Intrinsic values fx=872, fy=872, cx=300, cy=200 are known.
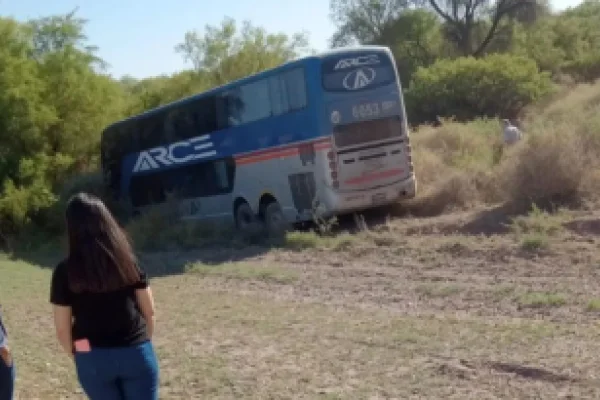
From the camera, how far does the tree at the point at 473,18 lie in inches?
2069

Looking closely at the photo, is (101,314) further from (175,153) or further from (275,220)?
(175,153)

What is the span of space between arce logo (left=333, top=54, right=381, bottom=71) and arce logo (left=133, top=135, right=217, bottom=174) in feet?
15.3

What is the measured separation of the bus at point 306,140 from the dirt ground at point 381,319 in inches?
58.7

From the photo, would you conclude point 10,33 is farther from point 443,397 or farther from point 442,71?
point 443,397

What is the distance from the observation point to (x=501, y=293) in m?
10.6

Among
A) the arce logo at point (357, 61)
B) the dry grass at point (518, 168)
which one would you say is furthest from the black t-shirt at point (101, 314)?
the arce logo at point (357, 61)

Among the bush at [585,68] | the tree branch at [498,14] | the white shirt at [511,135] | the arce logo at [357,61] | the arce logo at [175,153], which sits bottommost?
the white shirt at [511,135]

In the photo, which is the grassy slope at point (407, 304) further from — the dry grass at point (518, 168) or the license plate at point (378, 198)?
the license plate at point (378, 198)

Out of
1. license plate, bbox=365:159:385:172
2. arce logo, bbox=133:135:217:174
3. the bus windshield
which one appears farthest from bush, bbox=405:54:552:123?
license plate, bbox=365:159:385:172

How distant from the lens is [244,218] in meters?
21.0

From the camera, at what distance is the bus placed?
1773 centimetres

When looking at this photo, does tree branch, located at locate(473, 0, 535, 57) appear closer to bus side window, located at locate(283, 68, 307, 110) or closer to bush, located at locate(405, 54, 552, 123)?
bush, located at locate(405, 54, 552, 123)

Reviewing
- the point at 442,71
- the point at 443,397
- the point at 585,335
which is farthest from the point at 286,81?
the point at 442,71

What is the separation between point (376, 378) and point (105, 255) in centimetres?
365
